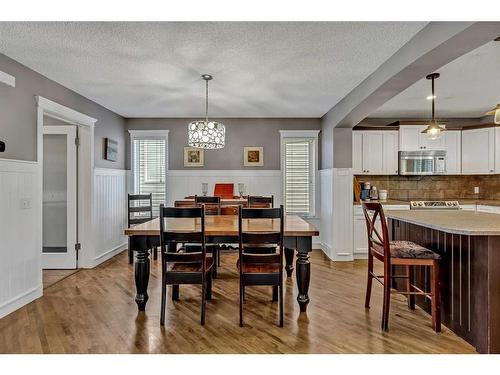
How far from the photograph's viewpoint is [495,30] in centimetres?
197

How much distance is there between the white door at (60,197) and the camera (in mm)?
4547

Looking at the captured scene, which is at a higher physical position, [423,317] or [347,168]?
[347,168]

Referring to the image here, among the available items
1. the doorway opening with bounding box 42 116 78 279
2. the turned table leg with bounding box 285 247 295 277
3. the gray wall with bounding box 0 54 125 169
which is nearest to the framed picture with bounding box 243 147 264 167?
the turned table leg with bounding box 285 247 295 277

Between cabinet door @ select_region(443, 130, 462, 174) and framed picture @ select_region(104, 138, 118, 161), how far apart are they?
5682mm

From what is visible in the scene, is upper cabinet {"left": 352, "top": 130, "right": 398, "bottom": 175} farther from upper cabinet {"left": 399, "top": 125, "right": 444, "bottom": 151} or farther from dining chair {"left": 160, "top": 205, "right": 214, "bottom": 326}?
dining chair {"left": 160, "top": 205, "right": 214, "bottom": 326}

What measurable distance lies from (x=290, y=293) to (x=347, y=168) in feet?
8.01

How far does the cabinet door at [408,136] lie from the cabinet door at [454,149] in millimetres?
549

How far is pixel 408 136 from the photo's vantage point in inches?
219

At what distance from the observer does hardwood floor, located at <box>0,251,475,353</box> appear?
2369mm

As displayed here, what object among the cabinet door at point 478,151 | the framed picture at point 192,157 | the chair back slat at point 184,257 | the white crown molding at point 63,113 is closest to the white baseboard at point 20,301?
the chair back slat at point 184,257
